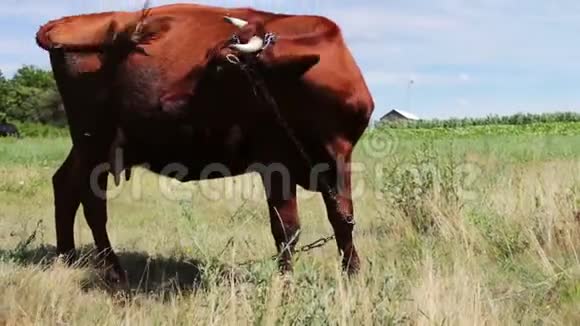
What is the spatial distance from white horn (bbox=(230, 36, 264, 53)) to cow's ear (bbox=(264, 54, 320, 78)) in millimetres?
115

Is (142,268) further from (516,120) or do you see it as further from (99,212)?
(516,120)

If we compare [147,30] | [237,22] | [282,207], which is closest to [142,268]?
[282,207]

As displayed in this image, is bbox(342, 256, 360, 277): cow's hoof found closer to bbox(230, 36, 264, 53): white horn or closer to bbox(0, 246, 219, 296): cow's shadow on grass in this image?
bbox(0, 246, 219, 296): cow's shadow on grass

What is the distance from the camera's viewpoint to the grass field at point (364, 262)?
4.45 metres

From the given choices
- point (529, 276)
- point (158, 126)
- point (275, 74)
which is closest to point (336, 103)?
point (275, 74)

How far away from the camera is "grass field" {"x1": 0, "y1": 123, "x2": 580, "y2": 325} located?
4449 millimetres

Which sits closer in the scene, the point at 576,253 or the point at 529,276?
the point at 529,276

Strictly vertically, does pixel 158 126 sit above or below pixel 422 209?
above

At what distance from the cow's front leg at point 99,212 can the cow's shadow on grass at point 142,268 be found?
0.11 m

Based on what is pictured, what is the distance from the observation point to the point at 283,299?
4.43m

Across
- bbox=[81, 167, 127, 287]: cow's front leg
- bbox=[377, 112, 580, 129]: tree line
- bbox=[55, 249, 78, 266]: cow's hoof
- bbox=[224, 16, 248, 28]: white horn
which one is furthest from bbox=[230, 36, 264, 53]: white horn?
bbox=[377, 112, 580, 129]: tree line

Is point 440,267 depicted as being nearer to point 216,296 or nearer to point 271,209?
point 271,209

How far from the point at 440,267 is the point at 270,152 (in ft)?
4.17

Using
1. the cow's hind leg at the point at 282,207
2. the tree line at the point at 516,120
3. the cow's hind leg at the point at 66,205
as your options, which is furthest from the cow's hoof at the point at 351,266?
the tree line at the point at 516,120
